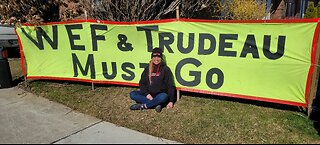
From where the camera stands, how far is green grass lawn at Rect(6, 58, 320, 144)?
12.1 feet

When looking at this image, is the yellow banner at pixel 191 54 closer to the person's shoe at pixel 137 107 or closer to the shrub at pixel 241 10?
the person's shoe at pixel 137 107

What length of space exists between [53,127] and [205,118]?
2.21 metres

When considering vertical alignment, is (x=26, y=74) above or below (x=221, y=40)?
below

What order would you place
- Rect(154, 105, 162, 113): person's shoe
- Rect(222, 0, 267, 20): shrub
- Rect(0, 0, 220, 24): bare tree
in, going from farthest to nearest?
Rect(222, 0, 267, 20): shrub
Rect(0, 0, 220, 24): bare tree
Rect(154, 105, 162, 113): person's shoe

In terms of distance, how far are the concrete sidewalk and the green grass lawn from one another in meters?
0.19

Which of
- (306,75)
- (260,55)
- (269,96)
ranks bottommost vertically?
(269,96)

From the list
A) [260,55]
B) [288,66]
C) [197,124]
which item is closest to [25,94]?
[197,124]

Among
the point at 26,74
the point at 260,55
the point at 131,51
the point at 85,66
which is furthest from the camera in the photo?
the point at 26,74

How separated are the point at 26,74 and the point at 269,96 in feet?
16.2

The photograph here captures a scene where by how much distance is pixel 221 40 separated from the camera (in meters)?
4.49

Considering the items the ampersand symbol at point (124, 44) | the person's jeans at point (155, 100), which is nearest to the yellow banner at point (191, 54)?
the ampersand symbol at point (124, 44)

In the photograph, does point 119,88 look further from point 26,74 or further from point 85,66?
point 26,74

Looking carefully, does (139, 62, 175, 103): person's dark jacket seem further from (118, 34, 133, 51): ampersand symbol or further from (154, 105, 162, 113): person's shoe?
(118, 34, 133, 51): ampersand symbol

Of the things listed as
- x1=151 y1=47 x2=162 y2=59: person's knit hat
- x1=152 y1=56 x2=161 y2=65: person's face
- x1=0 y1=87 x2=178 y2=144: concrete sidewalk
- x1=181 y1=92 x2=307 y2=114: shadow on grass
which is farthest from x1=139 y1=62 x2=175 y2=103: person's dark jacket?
x1=0 y1=87 x2=178 y2=144: concrete sidewalk
